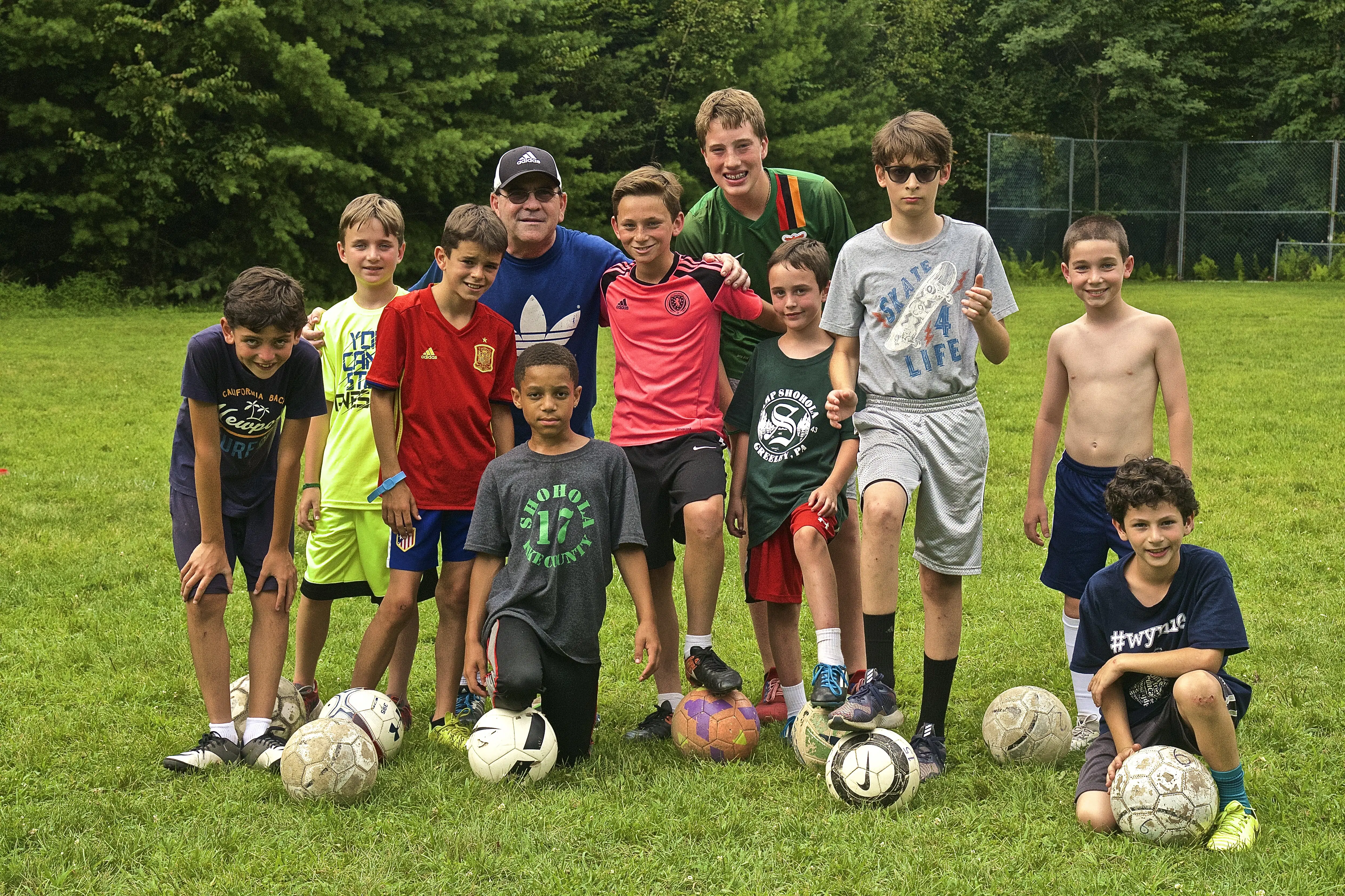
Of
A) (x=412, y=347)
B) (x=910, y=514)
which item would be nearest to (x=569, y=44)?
(x=910, y=514)

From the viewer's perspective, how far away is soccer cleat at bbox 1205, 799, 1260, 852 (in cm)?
365

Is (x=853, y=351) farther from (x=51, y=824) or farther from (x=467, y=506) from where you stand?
(x=51, y=824)

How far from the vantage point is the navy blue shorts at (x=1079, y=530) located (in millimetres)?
4684

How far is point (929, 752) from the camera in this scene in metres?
4.42

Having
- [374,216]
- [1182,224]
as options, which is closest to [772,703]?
[374,216]

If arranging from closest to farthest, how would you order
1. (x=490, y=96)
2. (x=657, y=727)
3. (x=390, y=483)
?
1. (x=390, y=483)
2. (x=657, y=727)
3. (x=490, y=96)

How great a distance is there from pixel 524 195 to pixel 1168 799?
327 centimetres

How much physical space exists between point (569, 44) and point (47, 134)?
12.8 m

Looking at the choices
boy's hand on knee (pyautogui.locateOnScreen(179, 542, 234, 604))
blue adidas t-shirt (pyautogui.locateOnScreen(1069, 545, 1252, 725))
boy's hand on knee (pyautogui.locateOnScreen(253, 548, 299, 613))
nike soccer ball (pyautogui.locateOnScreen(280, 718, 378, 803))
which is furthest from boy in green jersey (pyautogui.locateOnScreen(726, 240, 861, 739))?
boy's hand on knee (pyautogui.locateOnScreen(179, 542, 234, 604))

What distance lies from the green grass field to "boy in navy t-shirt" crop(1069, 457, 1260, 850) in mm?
161

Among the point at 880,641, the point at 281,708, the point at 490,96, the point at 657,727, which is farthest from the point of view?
the point at 490,96

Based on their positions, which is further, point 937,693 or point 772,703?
point 772,703

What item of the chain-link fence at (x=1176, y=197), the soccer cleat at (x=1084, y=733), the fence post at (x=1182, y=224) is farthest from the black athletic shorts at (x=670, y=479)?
the fence post at (x=1182, y=224)

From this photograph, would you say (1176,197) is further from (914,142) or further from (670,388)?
(670,388)
